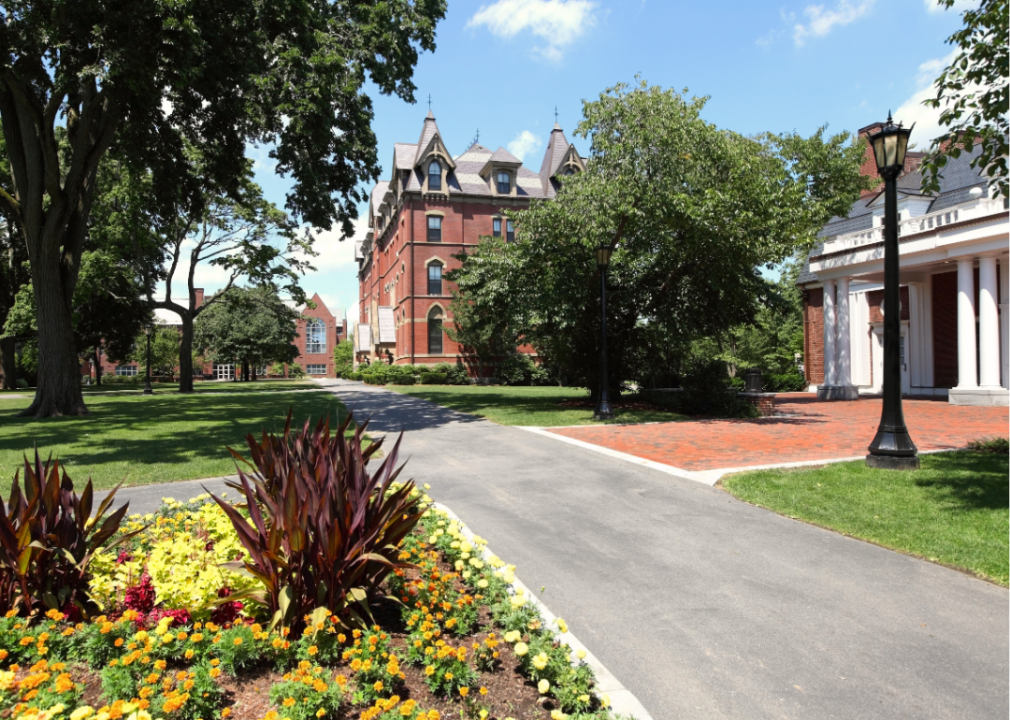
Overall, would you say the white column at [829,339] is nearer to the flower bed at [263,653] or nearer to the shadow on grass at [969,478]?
the shadow on grass at [969,478]

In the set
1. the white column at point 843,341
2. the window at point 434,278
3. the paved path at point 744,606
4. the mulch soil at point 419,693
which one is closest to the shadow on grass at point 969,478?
the paved path at point 744,606

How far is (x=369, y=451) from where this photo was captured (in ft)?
14.8

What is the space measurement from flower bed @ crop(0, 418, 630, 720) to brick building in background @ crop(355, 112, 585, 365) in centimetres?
4264

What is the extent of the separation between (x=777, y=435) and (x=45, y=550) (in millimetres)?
12669

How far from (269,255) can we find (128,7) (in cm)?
2267

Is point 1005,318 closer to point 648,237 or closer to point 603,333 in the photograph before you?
point 648,237

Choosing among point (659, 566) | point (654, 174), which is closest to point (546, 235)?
point (654, 174)

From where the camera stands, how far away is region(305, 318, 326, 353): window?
110 m

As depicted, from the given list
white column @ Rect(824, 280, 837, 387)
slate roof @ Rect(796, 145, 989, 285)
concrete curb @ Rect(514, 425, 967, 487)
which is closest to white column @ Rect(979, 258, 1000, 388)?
slate roof @ Rect(796, 145, 989, 285)

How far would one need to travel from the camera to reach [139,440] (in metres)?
13.1

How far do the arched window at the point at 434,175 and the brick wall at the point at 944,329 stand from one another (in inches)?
1285

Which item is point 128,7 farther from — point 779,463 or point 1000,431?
point 1000,431

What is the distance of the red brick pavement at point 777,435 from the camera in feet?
34.3

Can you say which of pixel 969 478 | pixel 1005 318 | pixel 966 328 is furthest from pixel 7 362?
pixel 1005 318
